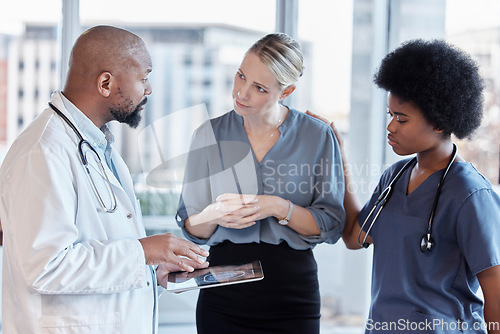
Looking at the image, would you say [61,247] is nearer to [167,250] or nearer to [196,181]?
[167,250]

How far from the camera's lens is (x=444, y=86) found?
4.64 feet

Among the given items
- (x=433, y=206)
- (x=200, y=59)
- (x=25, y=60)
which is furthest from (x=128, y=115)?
(x=25, y=60)

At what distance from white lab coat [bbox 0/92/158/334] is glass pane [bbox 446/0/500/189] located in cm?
173

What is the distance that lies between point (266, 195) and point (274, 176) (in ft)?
0.27

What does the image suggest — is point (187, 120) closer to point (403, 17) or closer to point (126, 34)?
point (126, 34)

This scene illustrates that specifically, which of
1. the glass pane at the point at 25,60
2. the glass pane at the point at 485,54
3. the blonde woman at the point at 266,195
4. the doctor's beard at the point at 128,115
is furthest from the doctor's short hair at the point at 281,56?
the glass pane at the point at 25,60

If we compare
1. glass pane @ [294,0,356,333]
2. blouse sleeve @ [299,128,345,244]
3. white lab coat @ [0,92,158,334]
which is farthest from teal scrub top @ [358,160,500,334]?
glass pane @ [294,0,356,333]

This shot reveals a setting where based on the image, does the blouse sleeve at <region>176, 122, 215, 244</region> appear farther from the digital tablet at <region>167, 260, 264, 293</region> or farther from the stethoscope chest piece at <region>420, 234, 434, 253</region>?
the stethoscope chest piece at <region>420, 234, 434, 253</region>

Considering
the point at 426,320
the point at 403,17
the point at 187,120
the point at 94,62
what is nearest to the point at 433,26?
the point at 403,17

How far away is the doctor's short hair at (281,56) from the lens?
5.38 ft

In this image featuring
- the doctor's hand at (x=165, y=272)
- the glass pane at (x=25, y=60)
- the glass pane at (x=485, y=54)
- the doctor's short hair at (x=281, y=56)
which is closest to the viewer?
the doctor's hand at (x=165, y=272)

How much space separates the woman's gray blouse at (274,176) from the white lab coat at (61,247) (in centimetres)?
44

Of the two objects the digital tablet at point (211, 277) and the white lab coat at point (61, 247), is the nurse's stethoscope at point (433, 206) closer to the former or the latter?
the digital tablet at point (211, 277)

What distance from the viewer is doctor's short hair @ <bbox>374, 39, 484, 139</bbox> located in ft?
4.61
